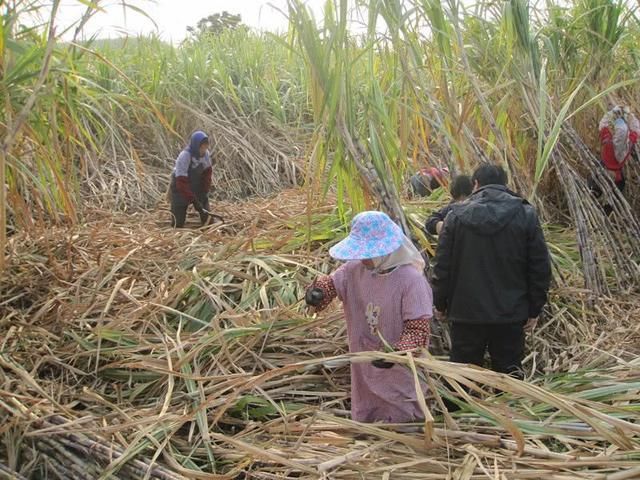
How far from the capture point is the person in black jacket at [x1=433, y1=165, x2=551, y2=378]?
2725 millimetres

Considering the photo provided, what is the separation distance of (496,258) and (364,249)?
27.8 inches

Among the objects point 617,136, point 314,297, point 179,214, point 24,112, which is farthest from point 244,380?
point 179,214

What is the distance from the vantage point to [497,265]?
274cm

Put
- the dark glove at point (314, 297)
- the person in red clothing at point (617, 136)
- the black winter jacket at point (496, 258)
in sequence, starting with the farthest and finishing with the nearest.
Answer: the person in red clothing at point (617, 136) → the black winter jacket at point (496, 258) → the dark glove at point (314, 297)


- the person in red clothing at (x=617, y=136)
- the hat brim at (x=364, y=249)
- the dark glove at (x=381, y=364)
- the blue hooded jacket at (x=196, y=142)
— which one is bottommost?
the dark glove at (x=381, y=364)

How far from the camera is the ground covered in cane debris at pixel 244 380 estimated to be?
2.06 meters

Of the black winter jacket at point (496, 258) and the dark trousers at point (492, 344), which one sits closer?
the black winter jacket at point (496, 258)

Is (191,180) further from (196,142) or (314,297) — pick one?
(314,297)

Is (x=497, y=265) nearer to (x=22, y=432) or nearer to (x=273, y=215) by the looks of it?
(x=22, y=432)

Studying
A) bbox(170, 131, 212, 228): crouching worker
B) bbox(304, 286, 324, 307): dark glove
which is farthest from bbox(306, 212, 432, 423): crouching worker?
bbox(170, 131, 212, 228): crouching worker

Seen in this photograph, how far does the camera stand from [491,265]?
8.98 ft

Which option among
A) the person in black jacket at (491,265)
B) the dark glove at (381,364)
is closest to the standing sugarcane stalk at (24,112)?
the dark glove at (381,364)

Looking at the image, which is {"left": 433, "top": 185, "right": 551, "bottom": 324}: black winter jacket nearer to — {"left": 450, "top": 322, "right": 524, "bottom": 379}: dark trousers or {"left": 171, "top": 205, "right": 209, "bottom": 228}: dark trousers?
{"left": 450, "top": 322, "right": 524, "bottom": 379}: dark trousers

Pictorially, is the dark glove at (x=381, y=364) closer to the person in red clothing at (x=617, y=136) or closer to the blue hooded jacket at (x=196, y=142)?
the person in red clothing at (x=617, y=136)
